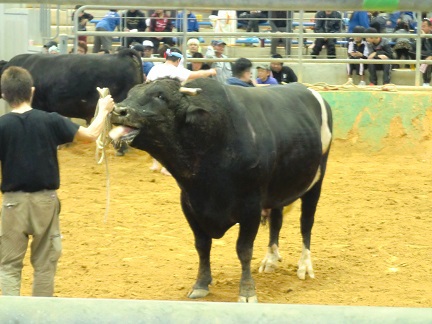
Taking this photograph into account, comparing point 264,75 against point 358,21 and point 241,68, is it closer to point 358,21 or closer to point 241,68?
point 241,68

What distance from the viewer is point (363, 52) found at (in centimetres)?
1686

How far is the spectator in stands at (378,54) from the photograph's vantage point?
16.2 metres

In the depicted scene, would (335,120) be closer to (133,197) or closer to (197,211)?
(133,197)

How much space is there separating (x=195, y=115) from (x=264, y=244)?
2.85 metres

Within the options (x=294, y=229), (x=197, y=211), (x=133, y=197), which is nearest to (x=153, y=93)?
(x=197, y=211)

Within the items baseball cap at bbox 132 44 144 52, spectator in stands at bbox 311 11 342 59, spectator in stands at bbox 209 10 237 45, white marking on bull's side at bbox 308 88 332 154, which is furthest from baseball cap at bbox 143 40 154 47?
white marking on bull's side at bbox 308 88 332 154

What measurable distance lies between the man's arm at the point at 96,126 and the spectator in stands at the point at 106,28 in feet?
35.9

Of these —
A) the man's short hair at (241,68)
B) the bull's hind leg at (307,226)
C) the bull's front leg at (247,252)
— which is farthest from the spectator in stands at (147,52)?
the bull's front leg at (247,252)

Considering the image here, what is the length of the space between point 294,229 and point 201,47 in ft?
27.2

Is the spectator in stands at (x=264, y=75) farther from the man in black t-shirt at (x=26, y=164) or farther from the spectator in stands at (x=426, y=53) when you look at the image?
A: the man in black t-shirt at (x=26, y=164)

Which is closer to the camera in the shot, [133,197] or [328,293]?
[328,293]

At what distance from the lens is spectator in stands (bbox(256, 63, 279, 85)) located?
45.2ft

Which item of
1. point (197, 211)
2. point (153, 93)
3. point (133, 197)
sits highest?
point (153, 93)

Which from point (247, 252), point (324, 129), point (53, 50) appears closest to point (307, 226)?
point (324, 129)
